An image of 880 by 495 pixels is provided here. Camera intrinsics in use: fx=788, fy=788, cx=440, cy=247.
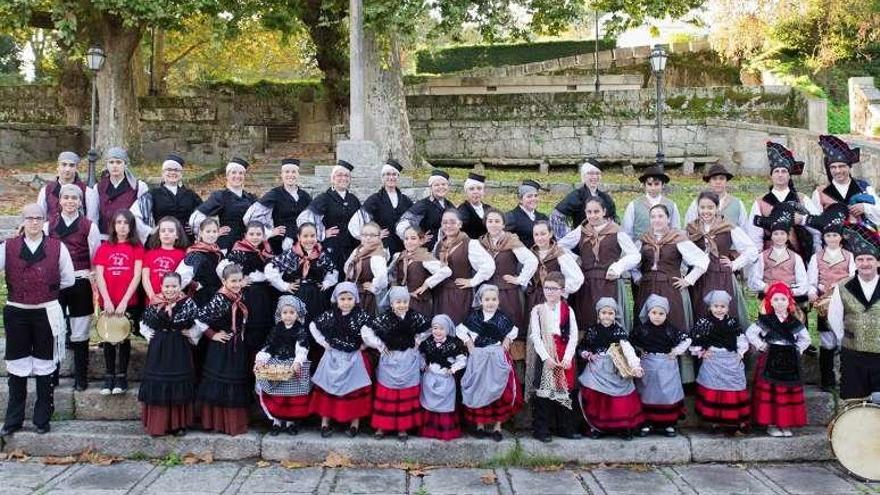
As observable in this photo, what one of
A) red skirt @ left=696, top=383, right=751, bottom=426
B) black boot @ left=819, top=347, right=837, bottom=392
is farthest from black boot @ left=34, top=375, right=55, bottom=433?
black boot @ left=819, top=347, right=837, bottom=392

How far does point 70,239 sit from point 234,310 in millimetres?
1520

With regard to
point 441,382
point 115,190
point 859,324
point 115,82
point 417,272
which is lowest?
point 441,382

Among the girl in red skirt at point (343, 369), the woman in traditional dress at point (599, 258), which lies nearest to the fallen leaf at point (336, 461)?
the girl in red skirt at point (343, 369)

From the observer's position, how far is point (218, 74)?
29203mm

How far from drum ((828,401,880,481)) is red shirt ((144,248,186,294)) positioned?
16.8ft

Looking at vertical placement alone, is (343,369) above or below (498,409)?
above

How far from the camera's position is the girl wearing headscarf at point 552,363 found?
601cm

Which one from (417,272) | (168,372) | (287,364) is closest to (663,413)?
(417,272)

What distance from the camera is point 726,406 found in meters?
6.03

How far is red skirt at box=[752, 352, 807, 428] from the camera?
6035 millimetres

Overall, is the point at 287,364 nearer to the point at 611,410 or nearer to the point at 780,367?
the point at 611,410

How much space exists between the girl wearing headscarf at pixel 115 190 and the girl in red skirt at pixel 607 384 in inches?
162

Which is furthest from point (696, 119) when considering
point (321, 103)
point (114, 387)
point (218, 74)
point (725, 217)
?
point (218, 74)

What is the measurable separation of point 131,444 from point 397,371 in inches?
81.2
